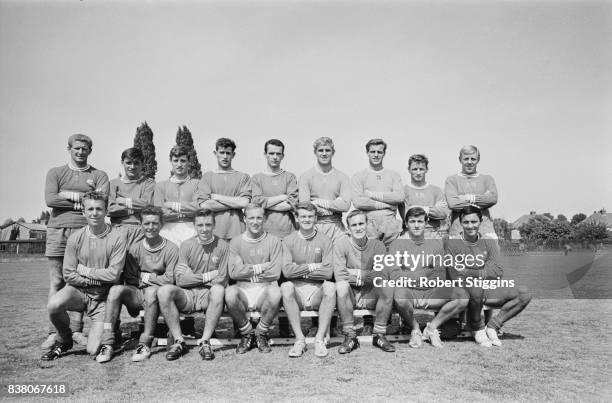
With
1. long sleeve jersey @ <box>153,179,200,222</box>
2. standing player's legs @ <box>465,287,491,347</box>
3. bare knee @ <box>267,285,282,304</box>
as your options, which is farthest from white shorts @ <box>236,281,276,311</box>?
standing player's legs @ <box>465,287,491,347</box>

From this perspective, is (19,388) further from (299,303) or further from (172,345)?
(299,303)

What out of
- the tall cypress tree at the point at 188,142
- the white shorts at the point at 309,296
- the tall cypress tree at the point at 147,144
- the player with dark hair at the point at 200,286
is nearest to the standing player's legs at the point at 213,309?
the player with dark hair at the point at 200,286

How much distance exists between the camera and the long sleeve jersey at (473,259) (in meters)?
5.35

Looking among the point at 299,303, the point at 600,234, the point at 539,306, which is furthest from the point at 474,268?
the point at 600,234

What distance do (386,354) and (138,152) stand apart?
399 centimetres

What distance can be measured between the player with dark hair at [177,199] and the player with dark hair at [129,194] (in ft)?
0.52

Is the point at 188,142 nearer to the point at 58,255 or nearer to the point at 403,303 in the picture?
the point at 58,255

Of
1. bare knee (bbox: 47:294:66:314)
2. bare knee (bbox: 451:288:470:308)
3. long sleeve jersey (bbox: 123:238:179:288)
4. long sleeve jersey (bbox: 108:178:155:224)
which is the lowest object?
bare knee (bbox: 47:294:66:314)

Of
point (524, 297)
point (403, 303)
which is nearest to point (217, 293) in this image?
point (403, 303)

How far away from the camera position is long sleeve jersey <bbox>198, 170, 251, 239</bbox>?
566 centimetres

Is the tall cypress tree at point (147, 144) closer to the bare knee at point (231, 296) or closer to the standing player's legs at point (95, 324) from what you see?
the standing player's legs at point (95, 324)

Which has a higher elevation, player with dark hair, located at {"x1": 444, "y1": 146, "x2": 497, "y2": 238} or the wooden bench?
player with dark hair, located at {"x1": 444, "y1": 146, "x2": 497, "y2": 238}

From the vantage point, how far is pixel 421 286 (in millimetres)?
5289

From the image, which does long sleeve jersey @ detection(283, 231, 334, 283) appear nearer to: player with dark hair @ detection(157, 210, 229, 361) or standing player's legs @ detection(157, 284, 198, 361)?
player with dark hair @ detection(157, 210, 229, 361)
